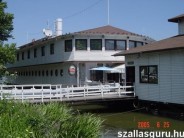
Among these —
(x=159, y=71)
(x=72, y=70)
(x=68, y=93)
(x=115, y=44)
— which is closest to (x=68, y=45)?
(x=72, y=70)

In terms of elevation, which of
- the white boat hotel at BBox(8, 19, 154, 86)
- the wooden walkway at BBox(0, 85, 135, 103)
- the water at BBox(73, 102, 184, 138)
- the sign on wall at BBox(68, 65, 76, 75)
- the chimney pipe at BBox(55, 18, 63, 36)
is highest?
the chimney pipe at BBox(55, 18, 63, 36)

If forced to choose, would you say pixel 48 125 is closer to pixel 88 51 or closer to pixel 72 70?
pixel 72 70

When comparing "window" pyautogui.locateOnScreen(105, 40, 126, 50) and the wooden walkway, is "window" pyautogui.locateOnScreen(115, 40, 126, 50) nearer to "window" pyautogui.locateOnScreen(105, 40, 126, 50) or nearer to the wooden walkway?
"window" pyautogui.locateOnScreen(105, 40, 126, 50)

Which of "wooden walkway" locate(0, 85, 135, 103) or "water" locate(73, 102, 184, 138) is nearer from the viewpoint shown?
"water" locate(73, 102, 184, 138)

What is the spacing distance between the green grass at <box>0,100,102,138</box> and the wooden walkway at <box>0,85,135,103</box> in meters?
13.8

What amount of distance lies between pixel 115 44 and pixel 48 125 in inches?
1122

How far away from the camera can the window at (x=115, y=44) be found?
37.6 metres

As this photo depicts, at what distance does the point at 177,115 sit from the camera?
22781 millimetres

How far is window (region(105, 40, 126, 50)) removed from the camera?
37.6 m

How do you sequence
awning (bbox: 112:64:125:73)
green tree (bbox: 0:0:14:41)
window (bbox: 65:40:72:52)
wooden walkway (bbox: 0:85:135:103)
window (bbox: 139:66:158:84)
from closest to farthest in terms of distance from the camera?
wooden walkway (bbox: 0:85:135:103) → window (bbox: 139:66:158:84) → green tree (bbox: 0:0:14:41) → awning (bbox: 112:64:125:73) → window (bbox: 65:40:72:52)

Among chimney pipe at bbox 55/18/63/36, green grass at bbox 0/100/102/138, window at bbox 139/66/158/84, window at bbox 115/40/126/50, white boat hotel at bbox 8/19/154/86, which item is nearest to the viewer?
green grass at bbox 0/100/102/138

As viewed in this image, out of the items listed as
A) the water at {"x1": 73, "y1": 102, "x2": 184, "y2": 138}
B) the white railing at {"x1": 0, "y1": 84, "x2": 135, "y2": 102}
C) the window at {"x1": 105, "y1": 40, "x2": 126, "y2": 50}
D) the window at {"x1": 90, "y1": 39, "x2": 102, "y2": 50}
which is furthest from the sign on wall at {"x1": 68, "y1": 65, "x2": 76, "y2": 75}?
the water at {"x1": 73, "y1": 102, "x2": 184, "y2": 138}

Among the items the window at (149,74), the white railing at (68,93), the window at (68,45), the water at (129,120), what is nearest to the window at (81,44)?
the window at (68,45)

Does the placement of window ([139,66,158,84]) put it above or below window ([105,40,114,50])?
below
